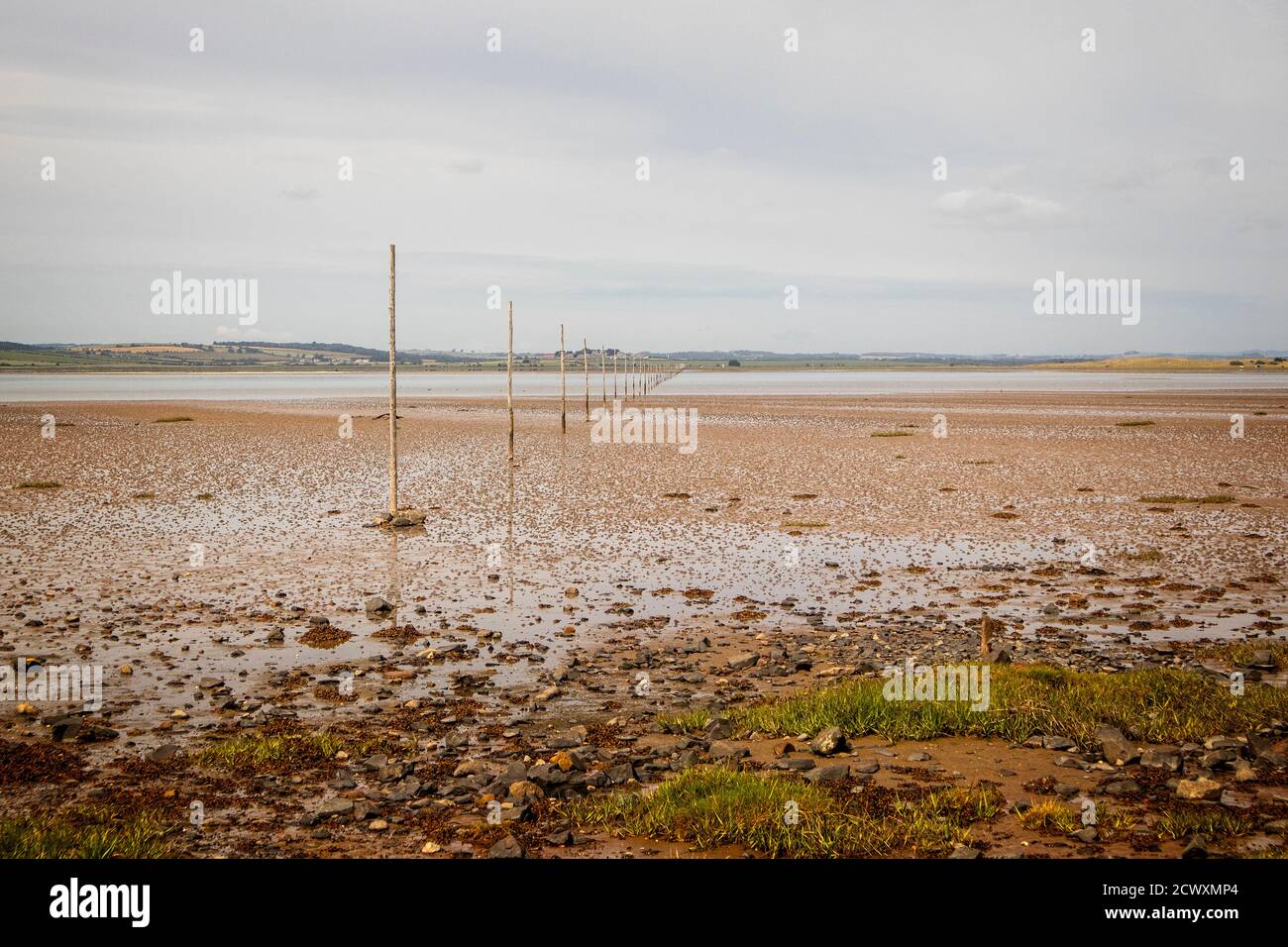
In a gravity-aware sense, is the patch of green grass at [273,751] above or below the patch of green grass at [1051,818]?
below

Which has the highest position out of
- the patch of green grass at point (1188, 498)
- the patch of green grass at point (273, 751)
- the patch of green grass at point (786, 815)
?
the patch of green grass at point (1188, 498)

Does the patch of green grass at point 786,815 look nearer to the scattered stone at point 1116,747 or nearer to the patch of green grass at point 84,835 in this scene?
the scattered stone at point 1116,747

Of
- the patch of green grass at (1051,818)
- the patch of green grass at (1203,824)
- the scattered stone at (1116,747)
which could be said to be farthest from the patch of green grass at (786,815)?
the scattered stone at (1116,747)

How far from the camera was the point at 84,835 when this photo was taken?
7.05 meters

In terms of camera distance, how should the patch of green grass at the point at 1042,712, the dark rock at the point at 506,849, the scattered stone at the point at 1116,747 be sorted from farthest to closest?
the patch of green grass at the point at 1042,712 → the scattered stone at the point at 1116,747 → the dark rock at the point at 506,849

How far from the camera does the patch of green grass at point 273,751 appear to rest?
912cm

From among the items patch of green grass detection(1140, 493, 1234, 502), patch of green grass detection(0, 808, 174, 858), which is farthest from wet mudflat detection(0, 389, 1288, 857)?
patch of green grass detection(1140, 493, 1234, 502)

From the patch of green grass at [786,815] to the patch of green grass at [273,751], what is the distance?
2771 mm

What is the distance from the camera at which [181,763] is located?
9.18 metres

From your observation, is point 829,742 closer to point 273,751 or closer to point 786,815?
point 786,815

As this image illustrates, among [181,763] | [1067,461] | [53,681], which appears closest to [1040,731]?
[181,763]

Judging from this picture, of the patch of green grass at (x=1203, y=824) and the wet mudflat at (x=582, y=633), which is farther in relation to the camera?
the wet mudflat at (x=582, y=633)
